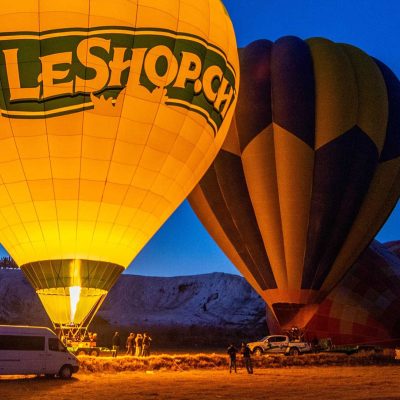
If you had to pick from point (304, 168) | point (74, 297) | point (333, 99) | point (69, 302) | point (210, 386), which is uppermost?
point (333, 99)

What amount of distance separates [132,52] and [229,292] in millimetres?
57142

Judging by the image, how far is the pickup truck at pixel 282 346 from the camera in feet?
81.4

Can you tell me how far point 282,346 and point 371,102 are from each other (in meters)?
9.63

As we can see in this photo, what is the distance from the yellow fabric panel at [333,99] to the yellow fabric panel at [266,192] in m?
1.84

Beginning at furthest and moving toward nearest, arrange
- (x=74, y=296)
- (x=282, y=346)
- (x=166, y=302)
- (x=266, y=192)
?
(x=166, y=302), (x=282, y=346), (x=266, y=192), (x=74, y=296)

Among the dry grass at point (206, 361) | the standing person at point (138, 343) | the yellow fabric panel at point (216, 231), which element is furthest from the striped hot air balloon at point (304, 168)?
the standing person at point (138, 343)

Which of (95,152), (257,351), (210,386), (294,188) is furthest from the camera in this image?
(257,351)

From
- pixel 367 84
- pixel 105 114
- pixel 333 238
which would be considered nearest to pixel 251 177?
pixel 333 238

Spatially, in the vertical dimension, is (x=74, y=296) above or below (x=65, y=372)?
above

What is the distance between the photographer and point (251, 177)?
2475 cm

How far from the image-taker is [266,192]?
80.8ft

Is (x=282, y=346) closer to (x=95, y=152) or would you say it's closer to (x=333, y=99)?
(x=333, y=99)

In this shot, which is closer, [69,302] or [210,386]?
[210,386]

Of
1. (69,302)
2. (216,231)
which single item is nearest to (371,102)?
(216,231)
